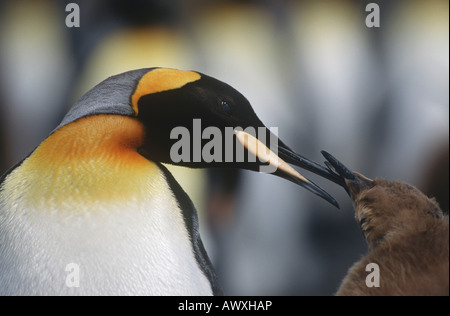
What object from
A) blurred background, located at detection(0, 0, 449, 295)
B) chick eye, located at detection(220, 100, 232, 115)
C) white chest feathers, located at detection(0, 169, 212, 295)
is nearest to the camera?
white chest feathers, located at detection(0, 169, 212, 295)

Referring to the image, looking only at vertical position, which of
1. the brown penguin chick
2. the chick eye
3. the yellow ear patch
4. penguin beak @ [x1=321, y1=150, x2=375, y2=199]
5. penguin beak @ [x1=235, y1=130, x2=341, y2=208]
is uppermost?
the yellow ear patch

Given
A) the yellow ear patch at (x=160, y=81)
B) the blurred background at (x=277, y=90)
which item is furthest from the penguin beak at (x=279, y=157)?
the blurred background at (x=277, y=90)

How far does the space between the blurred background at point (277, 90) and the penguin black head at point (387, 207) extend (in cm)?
19

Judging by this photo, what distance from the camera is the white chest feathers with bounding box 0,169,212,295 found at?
521mm

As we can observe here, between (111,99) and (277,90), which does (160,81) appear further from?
(277,90)

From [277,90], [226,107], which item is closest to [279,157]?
[226,107]

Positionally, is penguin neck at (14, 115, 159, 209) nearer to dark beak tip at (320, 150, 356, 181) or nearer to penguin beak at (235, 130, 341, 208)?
penguin beak at (235, 130, 341, 208)

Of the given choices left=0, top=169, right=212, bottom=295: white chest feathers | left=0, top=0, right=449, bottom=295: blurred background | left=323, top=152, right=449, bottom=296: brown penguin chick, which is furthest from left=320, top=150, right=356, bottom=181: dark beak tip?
left=0, top=169, right=212, bottom=295: white chest feathers

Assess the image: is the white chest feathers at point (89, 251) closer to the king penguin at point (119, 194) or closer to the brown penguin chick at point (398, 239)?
the king penguin at point (119, 194)

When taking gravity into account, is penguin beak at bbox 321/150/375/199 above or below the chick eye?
below

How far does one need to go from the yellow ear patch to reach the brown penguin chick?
28cm

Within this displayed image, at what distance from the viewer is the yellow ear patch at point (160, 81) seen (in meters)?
0.61

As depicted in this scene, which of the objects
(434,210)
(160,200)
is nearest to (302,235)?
(434,210)
